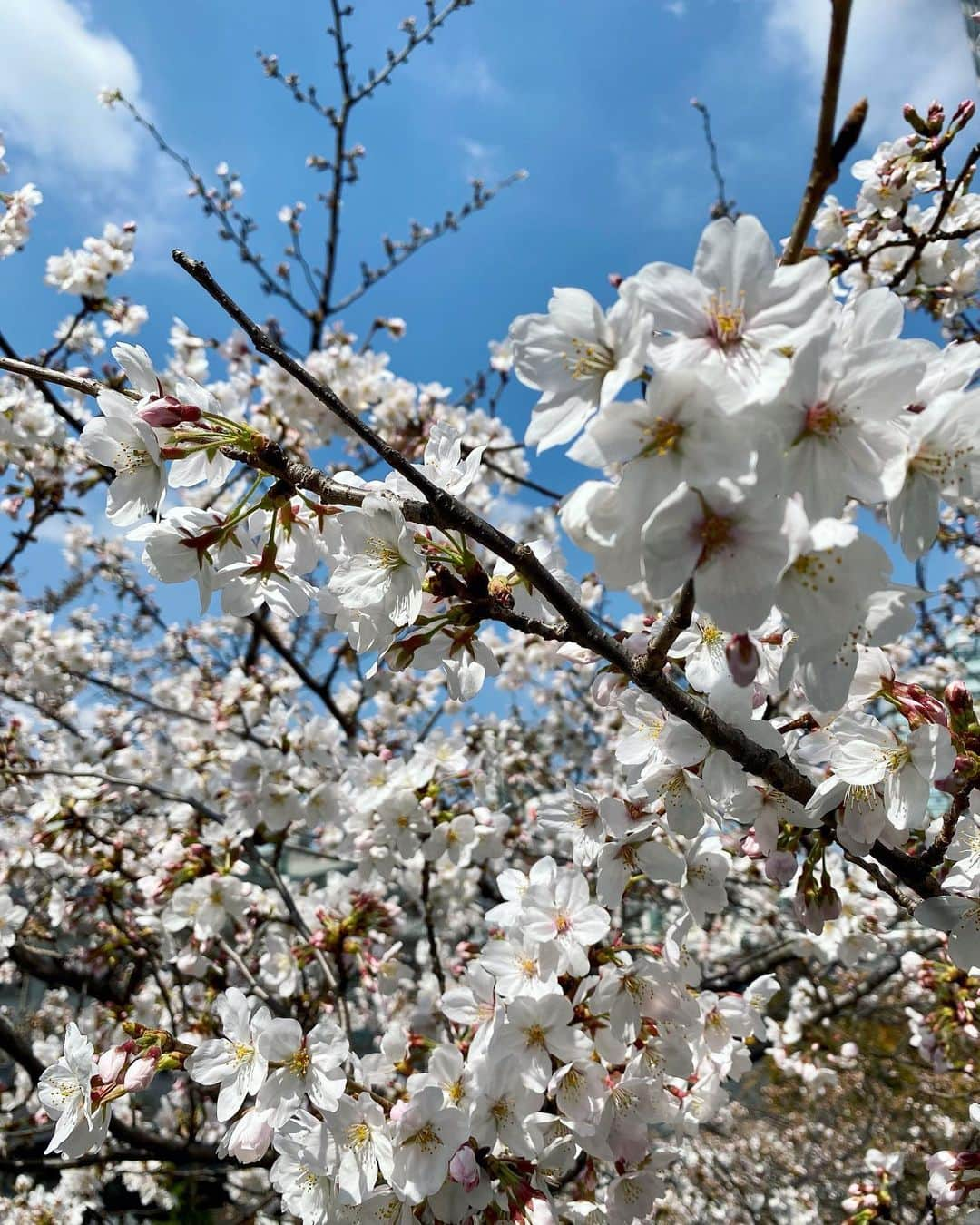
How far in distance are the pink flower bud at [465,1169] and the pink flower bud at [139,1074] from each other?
0.65 m

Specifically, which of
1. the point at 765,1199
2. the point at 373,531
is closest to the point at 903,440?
the point at 373,531

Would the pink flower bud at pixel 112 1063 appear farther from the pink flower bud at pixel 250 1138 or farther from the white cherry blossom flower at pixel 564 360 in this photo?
Answer: the white cherry blossom flower at pixel 564 360

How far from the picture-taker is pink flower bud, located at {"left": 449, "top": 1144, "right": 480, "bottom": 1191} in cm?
146

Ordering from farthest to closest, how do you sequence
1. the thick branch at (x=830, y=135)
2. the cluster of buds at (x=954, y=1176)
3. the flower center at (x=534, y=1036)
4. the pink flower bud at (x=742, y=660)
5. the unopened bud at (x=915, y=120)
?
the unopened bud at (x=915, y=120) → the cluster of buds at (x=954, y=1176) → the flower center at (x=534, y=1036) → the pink flower bud at (x=742, y=660) → the thick branch at (x=830, y=135)

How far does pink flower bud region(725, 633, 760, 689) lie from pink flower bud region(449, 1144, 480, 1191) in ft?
3.96

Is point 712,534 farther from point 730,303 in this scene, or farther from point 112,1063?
point 112,1063

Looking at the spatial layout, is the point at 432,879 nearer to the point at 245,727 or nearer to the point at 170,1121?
the point at 245,727

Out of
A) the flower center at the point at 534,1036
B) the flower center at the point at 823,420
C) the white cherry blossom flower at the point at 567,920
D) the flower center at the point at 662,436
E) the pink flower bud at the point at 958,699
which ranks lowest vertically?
the flower center at the point at 534,1036

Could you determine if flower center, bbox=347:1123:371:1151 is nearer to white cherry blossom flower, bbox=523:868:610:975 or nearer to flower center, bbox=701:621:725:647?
white cherry blossom flower, bbox=523:868:610:975

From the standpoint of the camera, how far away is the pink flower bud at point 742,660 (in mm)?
890

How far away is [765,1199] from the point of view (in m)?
5.70

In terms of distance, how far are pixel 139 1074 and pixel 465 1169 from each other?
Answer: 0.69 metres

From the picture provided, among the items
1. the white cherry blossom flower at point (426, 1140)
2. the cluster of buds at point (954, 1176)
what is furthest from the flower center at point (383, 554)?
the cluster of buds at point (954, 1176)

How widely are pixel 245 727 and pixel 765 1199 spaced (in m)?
5.47
